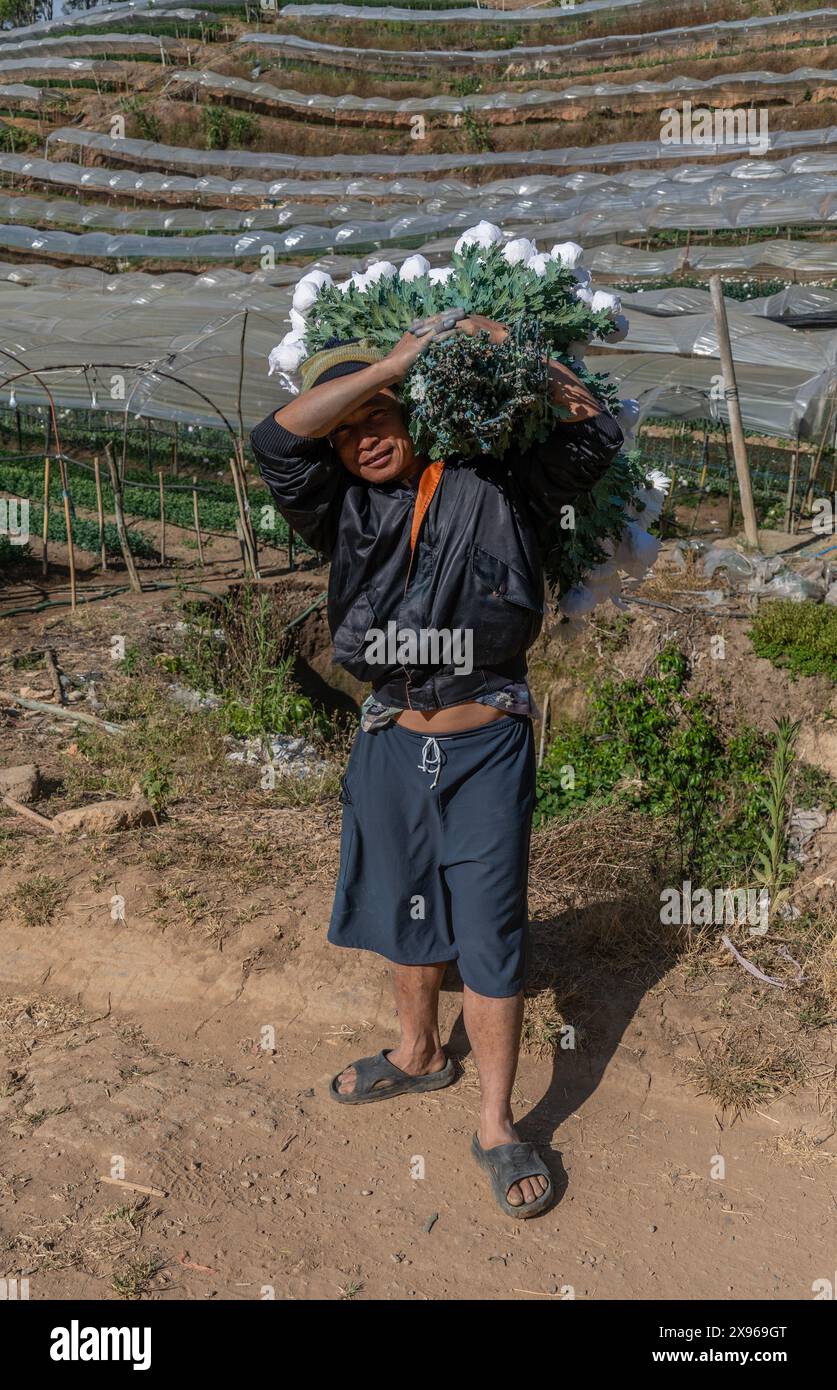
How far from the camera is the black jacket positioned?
2.59 metres

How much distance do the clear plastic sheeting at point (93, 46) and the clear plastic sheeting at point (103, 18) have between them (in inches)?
45.8

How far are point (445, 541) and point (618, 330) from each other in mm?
681

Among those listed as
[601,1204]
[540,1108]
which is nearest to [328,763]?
[540,1108]

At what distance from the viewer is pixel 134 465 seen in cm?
1557

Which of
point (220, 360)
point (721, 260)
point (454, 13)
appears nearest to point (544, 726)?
point (220, 360)

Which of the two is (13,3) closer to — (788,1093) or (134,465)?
(134,465)

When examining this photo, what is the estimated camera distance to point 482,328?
240 centimetres

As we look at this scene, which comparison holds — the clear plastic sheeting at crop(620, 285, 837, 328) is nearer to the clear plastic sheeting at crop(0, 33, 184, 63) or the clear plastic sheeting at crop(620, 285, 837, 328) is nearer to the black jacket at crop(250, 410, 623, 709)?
the black jacket at crop(250, 410, 623, 709)

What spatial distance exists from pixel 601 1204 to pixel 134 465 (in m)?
14.1

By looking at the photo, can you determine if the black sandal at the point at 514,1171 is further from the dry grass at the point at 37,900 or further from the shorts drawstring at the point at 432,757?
the dry grass at the point at 37,900

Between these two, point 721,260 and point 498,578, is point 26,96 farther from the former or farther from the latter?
point 498,578

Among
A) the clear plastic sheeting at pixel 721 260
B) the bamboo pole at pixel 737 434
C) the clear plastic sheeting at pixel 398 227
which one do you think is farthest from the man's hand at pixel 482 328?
the clear plastic sheeting at pixel 398 227

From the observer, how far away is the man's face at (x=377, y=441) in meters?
2.56

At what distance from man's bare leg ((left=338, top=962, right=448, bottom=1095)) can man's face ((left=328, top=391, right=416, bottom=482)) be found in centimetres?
119
